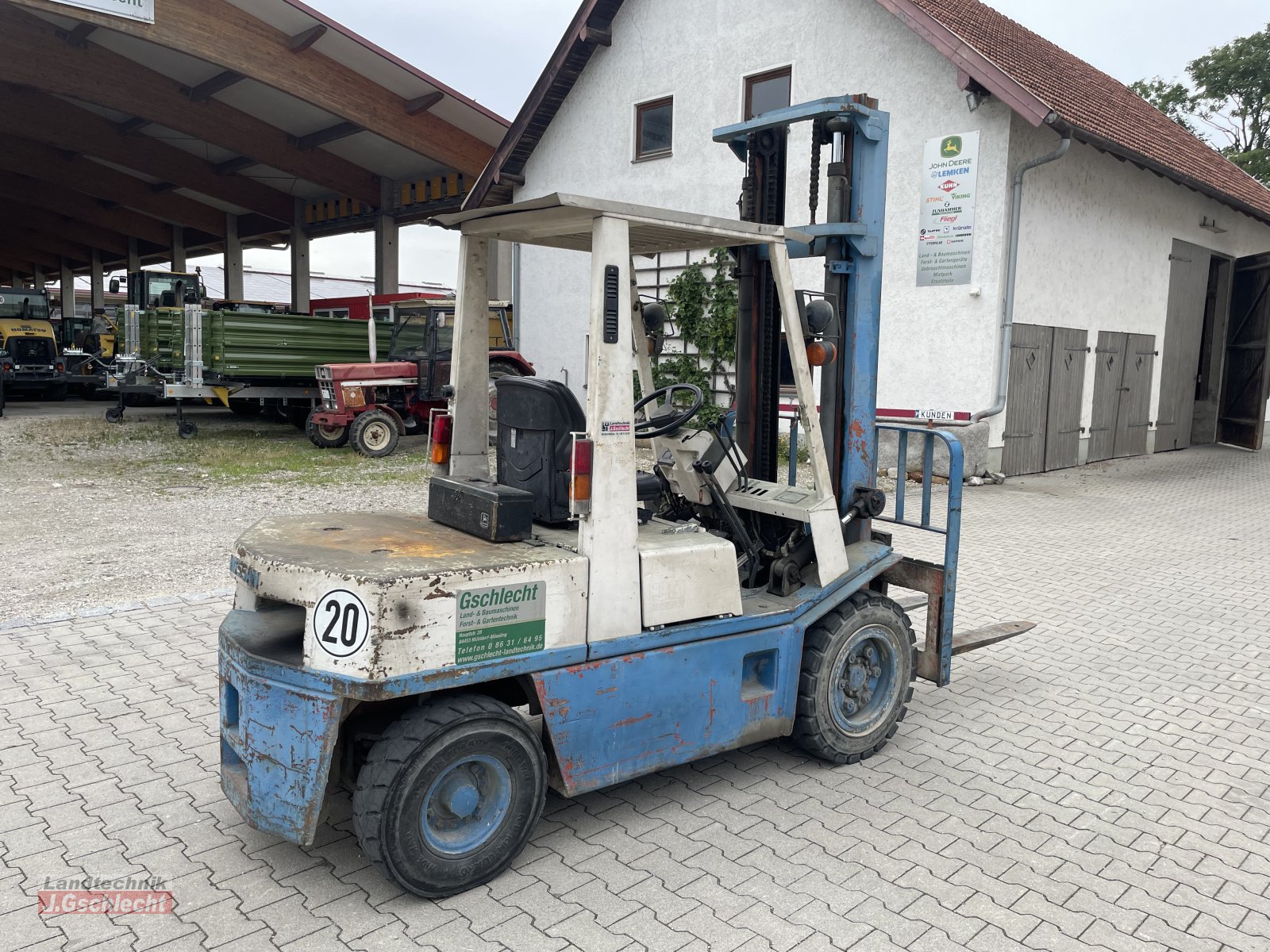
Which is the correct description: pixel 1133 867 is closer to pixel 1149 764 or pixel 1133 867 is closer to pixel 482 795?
pixel 1149 764

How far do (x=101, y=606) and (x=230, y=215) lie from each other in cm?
2958

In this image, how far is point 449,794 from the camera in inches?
128

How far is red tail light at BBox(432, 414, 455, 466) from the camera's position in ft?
13.7

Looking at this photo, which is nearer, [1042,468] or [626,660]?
[626,660]

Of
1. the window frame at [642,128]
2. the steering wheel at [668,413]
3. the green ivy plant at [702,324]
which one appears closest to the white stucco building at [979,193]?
the window frame at [642,128]

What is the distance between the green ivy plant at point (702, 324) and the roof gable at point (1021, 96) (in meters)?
4.58

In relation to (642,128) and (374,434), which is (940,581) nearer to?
(374,434)

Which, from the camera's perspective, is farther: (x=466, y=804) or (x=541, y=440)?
(x=541, y=440)

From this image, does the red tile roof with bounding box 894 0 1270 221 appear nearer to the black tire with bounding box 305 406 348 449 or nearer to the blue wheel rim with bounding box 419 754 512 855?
the black tire with bounding box 305 406 348 449

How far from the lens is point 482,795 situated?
337cm

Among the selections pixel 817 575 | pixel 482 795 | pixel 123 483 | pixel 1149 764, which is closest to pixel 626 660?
pixel 482 795

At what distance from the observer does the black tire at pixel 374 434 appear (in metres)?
15.7

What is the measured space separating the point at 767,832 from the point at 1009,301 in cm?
1089

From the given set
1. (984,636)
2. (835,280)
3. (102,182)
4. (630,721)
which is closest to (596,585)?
(630,721)
